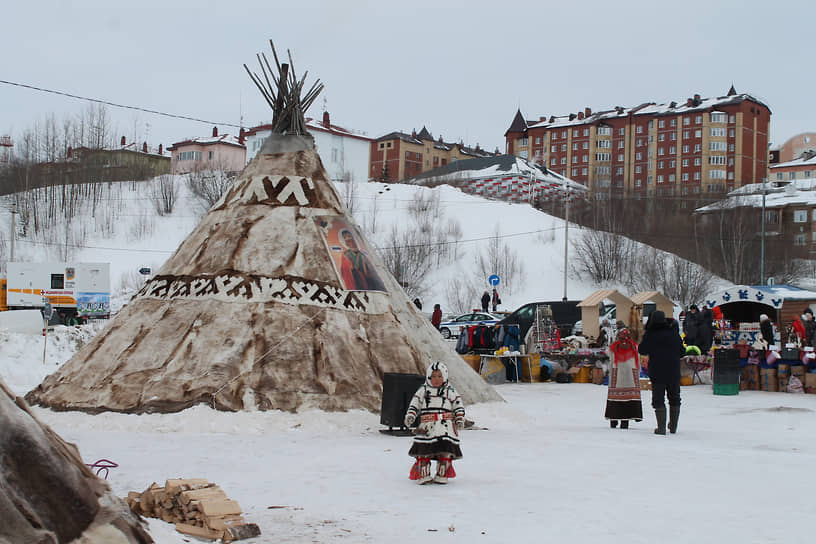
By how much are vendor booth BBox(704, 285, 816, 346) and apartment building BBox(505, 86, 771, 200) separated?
1908 inches

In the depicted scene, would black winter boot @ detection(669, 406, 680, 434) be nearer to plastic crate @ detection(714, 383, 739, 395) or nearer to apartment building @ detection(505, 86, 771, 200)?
plastic crate @ detection(714, 383, 739, 395)

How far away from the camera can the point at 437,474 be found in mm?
7320

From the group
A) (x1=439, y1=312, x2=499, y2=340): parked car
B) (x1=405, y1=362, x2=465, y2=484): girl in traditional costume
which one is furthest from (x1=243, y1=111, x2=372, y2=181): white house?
(x1=405, y1=362, x2=465, y2=484): girl in traditional costume

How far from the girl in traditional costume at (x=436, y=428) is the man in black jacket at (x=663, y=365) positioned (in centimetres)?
415

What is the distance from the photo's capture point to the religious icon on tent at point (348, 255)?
12.3 metres

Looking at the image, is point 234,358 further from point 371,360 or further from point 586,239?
Result: point 586,239

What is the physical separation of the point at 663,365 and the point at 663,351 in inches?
7.7

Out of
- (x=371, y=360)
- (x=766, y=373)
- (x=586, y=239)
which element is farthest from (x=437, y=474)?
(x=586, y=239)

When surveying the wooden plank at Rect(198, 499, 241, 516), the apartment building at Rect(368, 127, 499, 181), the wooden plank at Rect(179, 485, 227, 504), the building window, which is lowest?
the wooden plank at Rect(198, 499, 241, 516)

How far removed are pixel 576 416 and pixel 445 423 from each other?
249 inches

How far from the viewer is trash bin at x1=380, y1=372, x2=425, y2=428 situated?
1007 cm

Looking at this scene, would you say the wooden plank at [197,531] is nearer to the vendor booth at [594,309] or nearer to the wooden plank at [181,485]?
the wooden plank at [181,485]

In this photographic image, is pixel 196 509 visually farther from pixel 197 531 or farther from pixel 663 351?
pixel 663 351

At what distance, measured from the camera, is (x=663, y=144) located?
8081 centimetres
